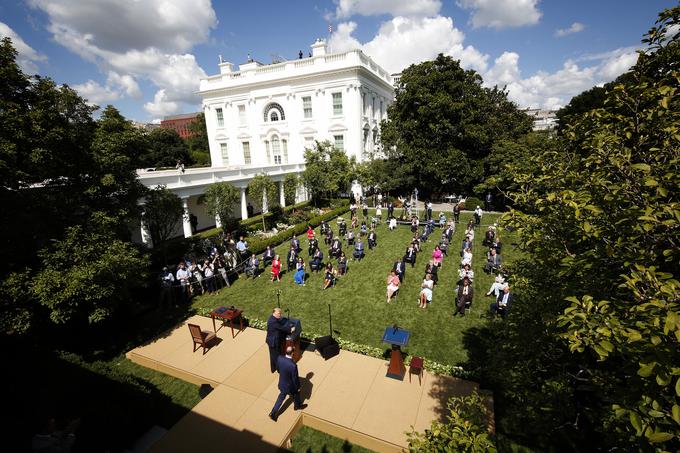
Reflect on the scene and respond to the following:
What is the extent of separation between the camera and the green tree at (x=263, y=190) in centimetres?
2503

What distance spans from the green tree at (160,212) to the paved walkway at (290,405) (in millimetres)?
8197

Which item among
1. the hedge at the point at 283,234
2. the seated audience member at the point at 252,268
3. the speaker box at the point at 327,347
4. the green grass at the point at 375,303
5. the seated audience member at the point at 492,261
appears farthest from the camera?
the hedge at the point at 283,234

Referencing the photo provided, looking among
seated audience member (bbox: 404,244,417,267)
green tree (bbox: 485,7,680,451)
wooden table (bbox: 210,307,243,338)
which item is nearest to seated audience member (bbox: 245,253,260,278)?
wooden table (bbox: 210,307,243,338)

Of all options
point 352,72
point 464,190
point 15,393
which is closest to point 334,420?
point 15,393

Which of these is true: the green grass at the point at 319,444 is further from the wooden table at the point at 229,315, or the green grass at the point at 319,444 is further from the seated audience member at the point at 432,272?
the seated audience member at the point at 432,272

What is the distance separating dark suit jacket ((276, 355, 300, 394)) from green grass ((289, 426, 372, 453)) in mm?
999

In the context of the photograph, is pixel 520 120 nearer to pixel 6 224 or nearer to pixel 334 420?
pixel 334 420

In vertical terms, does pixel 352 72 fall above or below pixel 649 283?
above

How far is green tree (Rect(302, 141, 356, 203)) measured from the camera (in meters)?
30.4

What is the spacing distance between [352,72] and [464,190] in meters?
17.5

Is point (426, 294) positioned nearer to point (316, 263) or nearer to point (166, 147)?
point (316, 263)

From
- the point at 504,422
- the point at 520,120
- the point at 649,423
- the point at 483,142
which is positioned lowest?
the point at 504,422

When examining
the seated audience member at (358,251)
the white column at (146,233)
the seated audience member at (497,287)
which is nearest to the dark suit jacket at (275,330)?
the seated audience member at (497,287)

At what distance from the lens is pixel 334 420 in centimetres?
695
